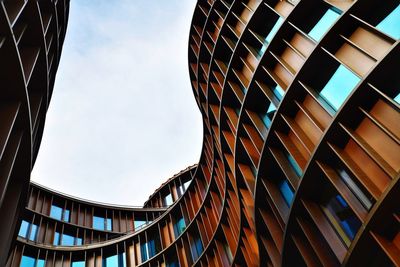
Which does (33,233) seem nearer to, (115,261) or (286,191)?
(115,261)

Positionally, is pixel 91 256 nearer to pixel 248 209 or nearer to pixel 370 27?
pixel 248 209

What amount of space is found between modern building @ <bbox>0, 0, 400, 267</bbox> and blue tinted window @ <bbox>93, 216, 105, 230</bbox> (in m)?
19.5

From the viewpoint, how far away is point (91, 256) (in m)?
35.3

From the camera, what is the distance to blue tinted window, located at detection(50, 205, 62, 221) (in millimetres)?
40659

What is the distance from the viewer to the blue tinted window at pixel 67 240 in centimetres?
3875

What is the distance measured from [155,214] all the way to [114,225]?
5.27m

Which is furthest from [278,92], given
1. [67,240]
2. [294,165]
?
[67,240]

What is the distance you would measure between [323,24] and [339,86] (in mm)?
2540

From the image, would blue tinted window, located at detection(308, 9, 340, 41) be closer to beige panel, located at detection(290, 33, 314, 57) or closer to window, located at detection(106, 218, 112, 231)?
beige panel, located at detection(290, 33, 314, 57)

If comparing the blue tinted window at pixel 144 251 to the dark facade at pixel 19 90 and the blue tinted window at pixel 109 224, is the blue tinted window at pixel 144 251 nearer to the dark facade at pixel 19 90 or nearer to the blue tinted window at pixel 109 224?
the blue tinted window at pixel 109 224

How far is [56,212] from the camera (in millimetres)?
41250

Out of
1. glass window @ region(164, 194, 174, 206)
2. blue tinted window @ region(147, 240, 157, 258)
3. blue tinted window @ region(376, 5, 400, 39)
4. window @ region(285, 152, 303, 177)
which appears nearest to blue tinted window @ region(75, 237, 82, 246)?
blue tinted window @ region(147, 240, 157, 258)

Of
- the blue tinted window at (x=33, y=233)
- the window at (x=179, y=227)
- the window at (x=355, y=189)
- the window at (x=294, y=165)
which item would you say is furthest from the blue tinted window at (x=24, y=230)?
the window at (x=355, y=189)

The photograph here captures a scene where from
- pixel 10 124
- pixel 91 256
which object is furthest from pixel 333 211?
pixel 91 256
